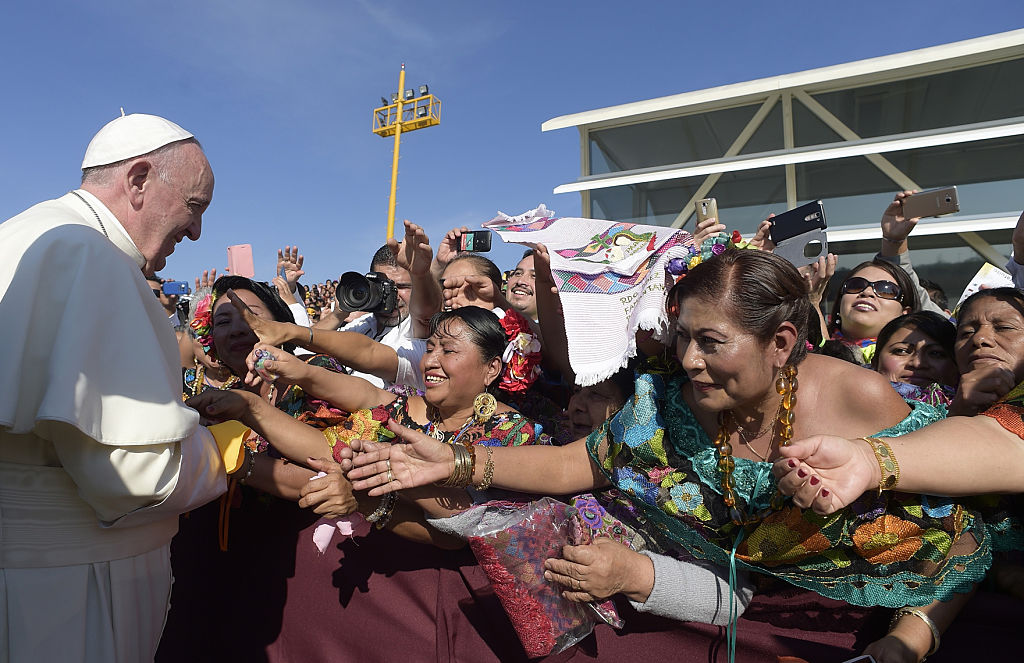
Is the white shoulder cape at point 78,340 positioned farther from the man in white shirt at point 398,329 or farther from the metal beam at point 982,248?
the metal beam at point 982,248

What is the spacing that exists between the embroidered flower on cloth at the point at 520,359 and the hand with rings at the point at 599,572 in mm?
1112

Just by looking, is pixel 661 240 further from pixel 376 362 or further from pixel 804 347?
pixel 376 362

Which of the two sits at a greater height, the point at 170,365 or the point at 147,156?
the point at 147,156

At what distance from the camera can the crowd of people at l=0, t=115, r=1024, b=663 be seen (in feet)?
5.72

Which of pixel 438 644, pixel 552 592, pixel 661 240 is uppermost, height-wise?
pixel 661 240

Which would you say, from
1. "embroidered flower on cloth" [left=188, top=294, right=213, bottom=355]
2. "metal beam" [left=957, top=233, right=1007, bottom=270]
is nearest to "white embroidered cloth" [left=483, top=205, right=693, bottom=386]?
"embroidered flower on cloth" [left=188, top=294, right=213, bottom=355]

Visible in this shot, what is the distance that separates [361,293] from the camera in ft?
12.4

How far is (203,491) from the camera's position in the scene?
2.06 meters

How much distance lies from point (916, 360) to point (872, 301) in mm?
693

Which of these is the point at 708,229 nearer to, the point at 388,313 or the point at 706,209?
→ the point at 706,209

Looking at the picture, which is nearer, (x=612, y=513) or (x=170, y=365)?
(x=170, y=365)

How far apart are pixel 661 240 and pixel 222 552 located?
2.60m

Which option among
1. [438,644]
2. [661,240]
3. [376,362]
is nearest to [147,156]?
[376,362]

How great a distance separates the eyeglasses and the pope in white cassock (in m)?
3.13
